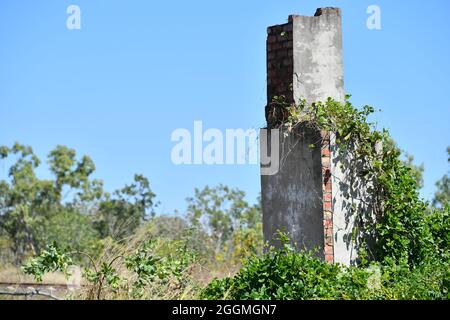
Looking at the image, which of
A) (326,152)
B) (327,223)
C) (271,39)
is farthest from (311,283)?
(271,39)

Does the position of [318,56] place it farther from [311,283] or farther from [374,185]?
[311,283]

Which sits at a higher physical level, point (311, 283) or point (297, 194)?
point (297, 194)

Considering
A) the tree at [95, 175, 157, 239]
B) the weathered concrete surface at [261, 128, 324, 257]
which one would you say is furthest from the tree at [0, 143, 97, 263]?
the weathered concrete surface at [261, 128, 324, 257]

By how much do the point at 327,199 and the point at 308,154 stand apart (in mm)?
611

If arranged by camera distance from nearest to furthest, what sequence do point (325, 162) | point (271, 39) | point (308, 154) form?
point (325, 162) < point (308, 154) < point (271, 39)

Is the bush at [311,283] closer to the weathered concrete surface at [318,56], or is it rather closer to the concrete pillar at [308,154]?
the concrete pillar at [308,154]

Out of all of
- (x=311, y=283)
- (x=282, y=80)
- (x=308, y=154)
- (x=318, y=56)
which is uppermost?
(x=318, y=56)

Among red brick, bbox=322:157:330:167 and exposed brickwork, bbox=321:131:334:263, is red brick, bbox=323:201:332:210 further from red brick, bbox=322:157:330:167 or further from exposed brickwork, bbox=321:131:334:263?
red brick, bbox=322:157:330:167

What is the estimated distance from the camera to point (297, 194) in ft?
30.0

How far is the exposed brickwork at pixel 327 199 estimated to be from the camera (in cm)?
879

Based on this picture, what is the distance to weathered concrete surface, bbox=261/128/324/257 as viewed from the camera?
29.4 feet

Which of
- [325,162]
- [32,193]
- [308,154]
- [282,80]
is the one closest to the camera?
[325,162]
